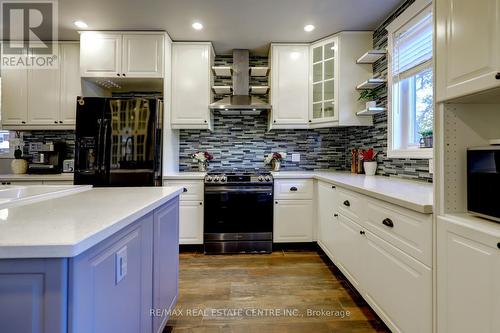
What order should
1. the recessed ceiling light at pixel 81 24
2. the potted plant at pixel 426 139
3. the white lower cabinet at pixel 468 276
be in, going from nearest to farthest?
1. the white lower cabinet at pixel 468 276
2. the potted plant at pixel 426 139
3. the recessed ceiling light at pixel 81 24

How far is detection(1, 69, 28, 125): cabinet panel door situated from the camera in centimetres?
316

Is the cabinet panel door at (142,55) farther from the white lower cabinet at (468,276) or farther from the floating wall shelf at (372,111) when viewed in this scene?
the white lower cabinet at (468,276)

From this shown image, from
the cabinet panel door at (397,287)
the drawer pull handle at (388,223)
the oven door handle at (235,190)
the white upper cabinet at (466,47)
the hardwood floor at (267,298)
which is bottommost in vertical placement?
the hardwood floor at (267,298)

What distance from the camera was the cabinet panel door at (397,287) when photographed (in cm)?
128

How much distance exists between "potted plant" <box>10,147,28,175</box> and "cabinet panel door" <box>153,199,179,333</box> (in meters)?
2.69

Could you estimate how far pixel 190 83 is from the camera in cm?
325

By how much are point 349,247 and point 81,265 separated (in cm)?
192

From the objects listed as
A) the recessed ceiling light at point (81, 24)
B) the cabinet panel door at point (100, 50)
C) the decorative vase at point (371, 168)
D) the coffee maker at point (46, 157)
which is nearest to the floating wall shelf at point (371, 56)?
the decorative vase at point (371, 168)

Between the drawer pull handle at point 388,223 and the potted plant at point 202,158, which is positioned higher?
the potted plant at point 202,158

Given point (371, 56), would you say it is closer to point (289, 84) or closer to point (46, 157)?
point (289, 84)

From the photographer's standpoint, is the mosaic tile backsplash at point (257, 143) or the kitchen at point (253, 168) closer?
the kitchen at point (253, 168)

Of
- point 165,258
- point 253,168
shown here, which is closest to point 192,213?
point 253,168

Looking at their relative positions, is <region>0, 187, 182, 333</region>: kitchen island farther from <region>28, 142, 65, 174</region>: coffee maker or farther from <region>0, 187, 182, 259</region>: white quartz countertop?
<region>28, 142, 65, 174</region>: coffee maker

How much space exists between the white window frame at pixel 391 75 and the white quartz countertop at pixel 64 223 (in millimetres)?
2039
